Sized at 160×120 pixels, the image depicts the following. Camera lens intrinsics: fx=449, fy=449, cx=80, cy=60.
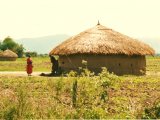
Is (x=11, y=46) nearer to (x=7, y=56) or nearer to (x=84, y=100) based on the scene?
(x=7, y=56)

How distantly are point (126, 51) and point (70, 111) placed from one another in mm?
13260

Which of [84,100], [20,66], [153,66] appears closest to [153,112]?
[84,100]

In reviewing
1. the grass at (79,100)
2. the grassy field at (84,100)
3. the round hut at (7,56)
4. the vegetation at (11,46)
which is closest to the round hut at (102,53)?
the grass at (79,100)

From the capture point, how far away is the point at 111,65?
909 inches

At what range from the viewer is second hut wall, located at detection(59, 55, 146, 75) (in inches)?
903

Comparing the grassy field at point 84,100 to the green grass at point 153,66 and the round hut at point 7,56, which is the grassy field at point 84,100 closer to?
the green grass at point 153,66

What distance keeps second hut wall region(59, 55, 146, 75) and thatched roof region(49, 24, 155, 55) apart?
0.46 meters

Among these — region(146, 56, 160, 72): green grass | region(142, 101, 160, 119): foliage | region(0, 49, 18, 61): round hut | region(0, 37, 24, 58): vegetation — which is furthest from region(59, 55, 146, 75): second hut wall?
region(0, 37, 24, 58): vegetation

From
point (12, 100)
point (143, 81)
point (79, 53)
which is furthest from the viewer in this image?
point (79, 53)

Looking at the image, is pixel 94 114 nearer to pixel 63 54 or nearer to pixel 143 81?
pixel 143 81

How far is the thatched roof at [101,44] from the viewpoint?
22766 mm

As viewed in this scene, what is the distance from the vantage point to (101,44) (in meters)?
23.2

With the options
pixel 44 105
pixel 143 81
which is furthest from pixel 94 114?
pixel 143 81

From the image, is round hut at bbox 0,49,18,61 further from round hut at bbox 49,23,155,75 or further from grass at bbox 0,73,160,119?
grass at bbox 0,73,160,119
